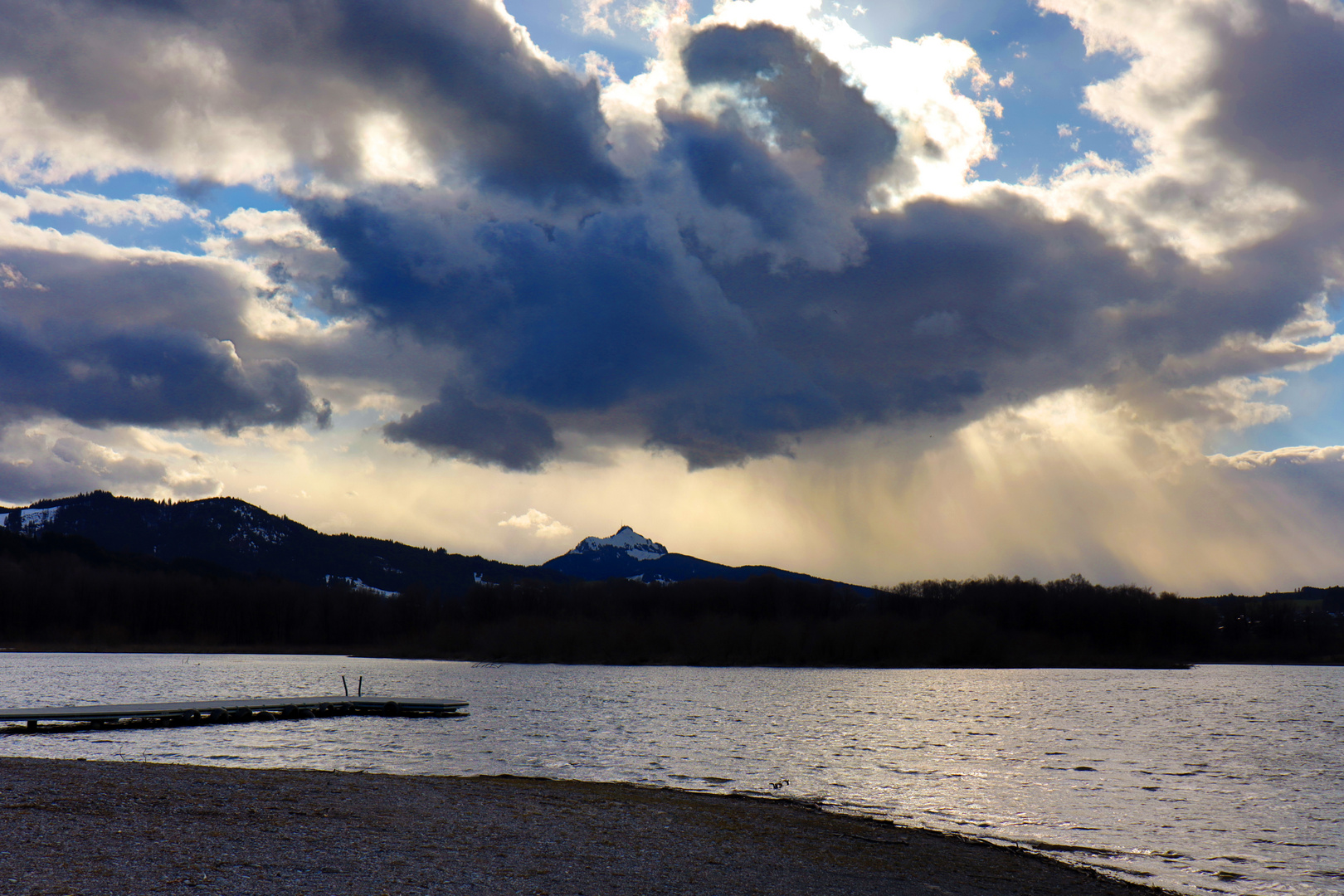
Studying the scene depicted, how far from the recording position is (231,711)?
59.1 metres

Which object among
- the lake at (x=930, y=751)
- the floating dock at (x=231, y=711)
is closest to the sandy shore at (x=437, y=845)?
the lake at (x=930, y=751)

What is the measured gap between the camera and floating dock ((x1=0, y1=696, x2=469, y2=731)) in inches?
2029

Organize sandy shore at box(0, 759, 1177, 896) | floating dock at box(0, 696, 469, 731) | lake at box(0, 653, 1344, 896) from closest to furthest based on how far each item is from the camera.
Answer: sandy shore at box(0, 759, 1177, 896)
lake at box(0, 653, 1344, 896)
floating dock at box(0, 696, 469, 731)

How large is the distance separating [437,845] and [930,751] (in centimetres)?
3460

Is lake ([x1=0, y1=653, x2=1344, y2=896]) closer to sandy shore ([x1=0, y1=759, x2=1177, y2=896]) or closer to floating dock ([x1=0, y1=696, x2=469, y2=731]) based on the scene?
floating dock ([x1=0, y1=696, x2=469, y2=731])

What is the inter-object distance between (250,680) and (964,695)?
256 feet

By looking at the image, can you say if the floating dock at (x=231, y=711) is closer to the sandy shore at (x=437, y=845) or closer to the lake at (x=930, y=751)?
the lake at (x=930, y=751)

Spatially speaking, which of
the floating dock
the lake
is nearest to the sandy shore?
the lake

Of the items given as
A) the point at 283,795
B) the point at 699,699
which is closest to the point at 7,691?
the point at 699,699

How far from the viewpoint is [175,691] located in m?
84.8

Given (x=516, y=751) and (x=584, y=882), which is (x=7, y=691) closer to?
(x=516, y=751)

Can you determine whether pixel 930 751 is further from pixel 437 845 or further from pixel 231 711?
pixel 231 711

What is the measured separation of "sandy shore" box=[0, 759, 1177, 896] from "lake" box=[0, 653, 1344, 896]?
5.44m

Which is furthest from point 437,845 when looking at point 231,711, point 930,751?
point 231,711
